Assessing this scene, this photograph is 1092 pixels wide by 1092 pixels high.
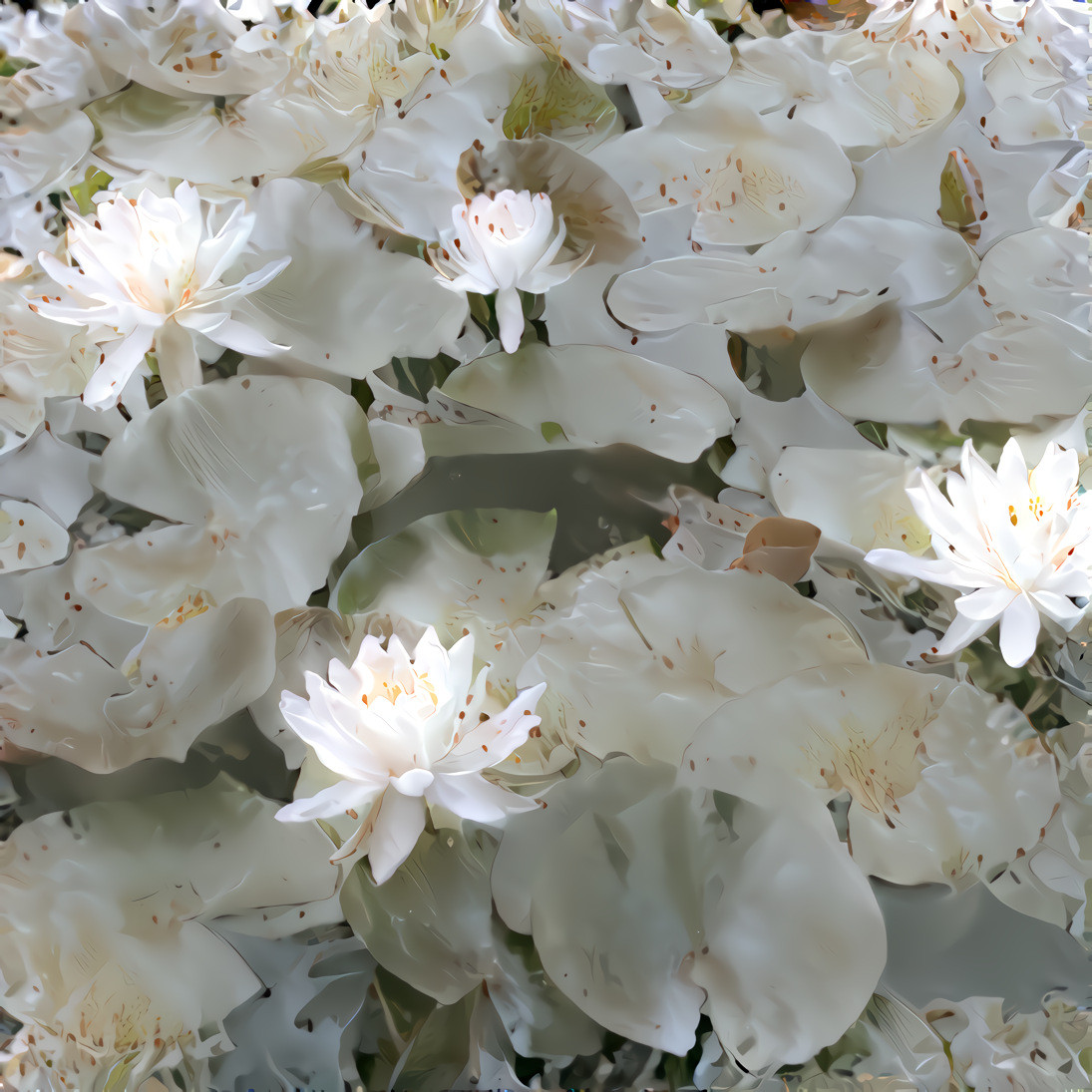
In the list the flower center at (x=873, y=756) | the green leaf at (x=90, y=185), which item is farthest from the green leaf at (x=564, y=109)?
the flower center at (x=873, y=756)

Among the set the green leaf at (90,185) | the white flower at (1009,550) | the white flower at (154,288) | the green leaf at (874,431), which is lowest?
the white flower at (1009,550)

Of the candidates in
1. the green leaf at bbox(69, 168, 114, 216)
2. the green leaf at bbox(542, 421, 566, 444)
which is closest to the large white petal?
the green leaf at bbox(542, 421, 566, 444)

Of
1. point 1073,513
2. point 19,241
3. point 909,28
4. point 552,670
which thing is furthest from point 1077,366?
point 19,241

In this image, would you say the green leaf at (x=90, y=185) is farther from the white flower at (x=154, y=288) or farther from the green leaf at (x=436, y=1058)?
the green leaf at (x=436, y=1058)

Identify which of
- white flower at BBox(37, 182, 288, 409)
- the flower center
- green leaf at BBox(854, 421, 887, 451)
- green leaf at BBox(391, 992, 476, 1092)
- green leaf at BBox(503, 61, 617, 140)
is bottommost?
green leaf at BBox(391, 992, 476, 1092)

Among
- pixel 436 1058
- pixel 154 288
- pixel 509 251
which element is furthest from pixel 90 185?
pixel 436 1058

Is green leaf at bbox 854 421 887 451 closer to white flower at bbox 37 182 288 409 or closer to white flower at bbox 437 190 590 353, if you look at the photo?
white flower at bbox 437 190 590 353

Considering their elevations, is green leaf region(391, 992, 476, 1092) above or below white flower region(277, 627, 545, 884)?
below
